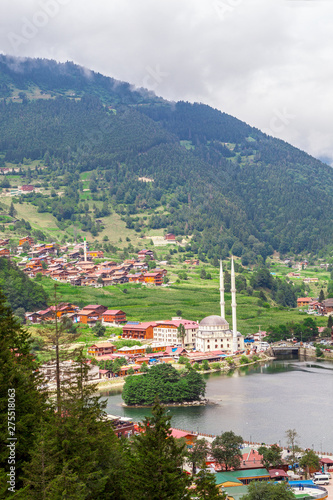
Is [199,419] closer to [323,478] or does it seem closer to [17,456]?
[323,478]

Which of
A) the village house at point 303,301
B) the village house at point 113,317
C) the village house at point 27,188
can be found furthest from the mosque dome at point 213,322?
the village house at point 27,188

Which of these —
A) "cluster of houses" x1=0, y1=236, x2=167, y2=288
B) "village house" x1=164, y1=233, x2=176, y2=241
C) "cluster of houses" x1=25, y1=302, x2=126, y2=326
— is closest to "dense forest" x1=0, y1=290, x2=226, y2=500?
"cluster of houses" x1=25, y1=302, x2=126, y2=326

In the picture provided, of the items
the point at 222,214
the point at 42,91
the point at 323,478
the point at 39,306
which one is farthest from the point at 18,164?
the point at 323,478

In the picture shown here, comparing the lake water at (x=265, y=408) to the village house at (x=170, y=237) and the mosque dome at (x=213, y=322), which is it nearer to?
the mosque dome at (x=213, y=322)

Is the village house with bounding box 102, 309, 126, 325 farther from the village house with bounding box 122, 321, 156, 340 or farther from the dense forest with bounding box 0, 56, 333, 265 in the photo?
the dense forest with bounding box 0, 56, 333, 265

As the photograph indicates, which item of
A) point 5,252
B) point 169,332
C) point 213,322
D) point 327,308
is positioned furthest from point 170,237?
point 169,332

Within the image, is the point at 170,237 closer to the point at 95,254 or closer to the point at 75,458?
the point at 95,254
